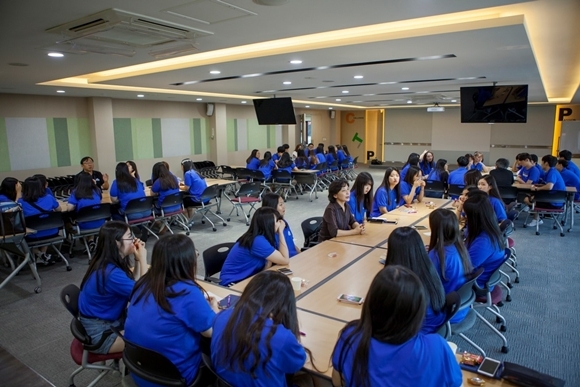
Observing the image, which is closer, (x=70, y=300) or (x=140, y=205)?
(x=70, y=300)

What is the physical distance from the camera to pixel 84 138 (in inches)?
404

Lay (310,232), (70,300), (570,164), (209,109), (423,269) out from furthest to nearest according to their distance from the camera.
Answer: (209,109)
(570,164)
(310,232)
(70,300)
(423,269)

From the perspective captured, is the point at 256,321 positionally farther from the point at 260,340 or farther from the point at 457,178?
the point at 457,178

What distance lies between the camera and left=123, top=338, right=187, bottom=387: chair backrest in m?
2.09

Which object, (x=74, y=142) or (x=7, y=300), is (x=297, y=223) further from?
(x=74, y=142)

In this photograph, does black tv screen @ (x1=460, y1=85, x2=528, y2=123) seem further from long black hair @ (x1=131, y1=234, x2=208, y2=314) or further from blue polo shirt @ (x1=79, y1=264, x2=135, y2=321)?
blue polo shirt @ (x1=79, y1=264, x2=135, y2=321)

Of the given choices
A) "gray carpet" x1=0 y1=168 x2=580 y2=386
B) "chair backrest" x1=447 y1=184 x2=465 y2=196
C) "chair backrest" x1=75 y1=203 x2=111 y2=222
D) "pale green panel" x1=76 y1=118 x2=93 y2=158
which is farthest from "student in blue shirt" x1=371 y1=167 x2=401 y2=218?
"pale green panel" x1=76 y1=118 x2=93 y2=158

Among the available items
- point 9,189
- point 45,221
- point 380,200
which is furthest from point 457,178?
point 9,189

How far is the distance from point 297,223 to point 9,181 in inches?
194

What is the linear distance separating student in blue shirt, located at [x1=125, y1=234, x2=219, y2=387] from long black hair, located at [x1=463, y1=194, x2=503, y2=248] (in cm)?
247

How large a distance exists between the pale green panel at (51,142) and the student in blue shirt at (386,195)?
8.02m

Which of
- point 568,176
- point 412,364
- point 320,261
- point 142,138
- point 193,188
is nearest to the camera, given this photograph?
point 412,364

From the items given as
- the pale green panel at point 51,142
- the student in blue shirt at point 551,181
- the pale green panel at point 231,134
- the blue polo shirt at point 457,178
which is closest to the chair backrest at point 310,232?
the blue polo shirt at point 457,178

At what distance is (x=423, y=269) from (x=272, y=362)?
1.17 m
